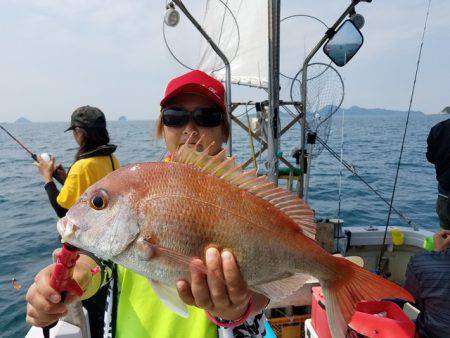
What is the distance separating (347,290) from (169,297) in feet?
2.44

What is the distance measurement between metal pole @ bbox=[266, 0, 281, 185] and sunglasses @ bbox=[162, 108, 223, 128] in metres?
1.83

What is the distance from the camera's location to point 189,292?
1.42m

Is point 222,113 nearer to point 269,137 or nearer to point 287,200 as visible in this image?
point 287,200

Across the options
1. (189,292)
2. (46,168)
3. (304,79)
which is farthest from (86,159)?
(189,292)

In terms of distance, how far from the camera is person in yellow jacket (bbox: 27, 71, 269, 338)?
4.59ft

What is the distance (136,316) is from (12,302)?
17.5 ft

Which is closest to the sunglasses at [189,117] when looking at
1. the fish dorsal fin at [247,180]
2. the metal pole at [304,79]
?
the fish dorsal fin at [247,180]

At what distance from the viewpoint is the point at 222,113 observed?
215 cm

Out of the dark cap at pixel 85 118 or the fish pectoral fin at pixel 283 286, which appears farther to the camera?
the dark cap at pixel 85 118

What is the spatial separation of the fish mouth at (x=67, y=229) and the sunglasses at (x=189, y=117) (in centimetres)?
91

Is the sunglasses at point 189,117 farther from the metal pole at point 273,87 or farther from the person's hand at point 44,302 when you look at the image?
the metal pole at point 273,87

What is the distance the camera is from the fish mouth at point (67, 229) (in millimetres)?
1314

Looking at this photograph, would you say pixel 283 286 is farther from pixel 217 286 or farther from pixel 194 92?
pixel 194 92

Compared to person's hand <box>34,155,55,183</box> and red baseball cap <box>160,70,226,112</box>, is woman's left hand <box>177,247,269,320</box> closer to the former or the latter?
red baseball cap <box>160,70,226,112</box>
